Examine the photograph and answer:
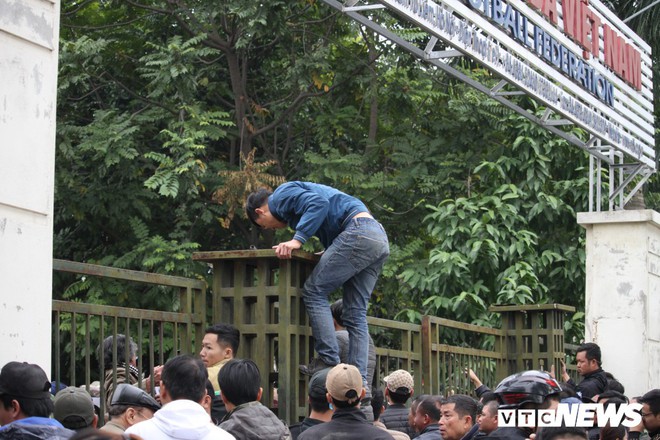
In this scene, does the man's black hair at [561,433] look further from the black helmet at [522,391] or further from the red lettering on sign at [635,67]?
the red lettering on sign at [635,67]

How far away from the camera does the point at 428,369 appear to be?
1056 centimetres

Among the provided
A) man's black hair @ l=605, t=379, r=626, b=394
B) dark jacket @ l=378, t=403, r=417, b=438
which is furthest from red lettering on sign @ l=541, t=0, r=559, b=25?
dark jacket @ l=378, t=403, r=417, b=438

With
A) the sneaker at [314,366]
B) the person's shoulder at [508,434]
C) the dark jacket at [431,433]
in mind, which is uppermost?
the sneaker at [314,366]

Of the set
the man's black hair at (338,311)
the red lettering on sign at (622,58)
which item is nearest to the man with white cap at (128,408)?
the man's black hair at (338,311)

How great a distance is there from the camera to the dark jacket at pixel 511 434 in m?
5.89

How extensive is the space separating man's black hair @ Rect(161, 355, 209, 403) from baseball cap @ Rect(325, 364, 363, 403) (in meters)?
0.75

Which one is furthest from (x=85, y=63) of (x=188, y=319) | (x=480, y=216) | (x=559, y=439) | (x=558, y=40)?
(x=559, y=439)

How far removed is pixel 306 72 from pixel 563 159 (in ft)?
13.0

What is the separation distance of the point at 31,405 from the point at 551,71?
9.48 metres

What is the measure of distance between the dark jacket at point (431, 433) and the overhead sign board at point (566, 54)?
393 cm

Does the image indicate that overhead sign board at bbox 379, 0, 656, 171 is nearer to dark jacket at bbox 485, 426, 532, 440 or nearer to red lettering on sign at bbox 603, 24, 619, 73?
red lettering on sign at bbox 603, 24, 619, 73

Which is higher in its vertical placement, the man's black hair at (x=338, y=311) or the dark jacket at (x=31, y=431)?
the man's black hair at (x=338, y=311)

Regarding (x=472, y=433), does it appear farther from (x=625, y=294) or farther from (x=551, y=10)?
(x=551, y=10)

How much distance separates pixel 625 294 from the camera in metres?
14.2
